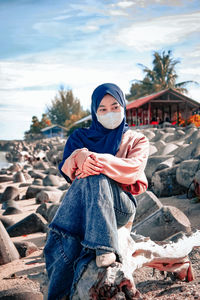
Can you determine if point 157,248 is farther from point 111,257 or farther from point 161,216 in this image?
point 161,216

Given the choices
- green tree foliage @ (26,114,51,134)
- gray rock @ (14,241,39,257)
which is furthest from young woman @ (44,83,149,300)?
green tree foliage @ (26,114,51,134)

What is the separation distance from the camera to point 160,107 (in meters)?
29.6

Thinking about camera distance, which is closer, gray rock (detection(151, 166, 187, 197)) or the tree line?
gray rock (detection(151, 166, 187, 197))

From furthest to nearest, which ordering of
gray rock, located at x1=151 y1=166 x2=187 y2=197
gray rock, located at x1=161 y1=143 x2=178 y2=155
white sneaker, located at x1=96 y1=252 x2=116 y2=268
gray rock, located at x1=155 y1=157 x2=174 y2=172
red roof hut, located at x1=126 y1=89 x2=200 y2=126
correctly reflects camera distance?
red roof hut, located at x1=126 y1=89 x2=200 y2=126
gray rock, located at x1=161 y1=143 x2=178 y2=155
gray rock, located at x1=155 y1=157 x2=174 y2=172
gray rock, located at x1=151 y1=166 x2=187 y2=197
white sneaker, located at x1=96 y1=252 x2=116 y2=268

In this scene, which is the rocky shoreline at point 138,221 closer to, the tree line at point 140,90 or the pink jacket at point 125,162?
the pink jacket at point 125,162

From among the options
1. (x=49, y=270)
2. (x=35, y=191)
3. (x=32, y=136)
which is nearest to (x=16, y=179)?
(x=35, y=191)

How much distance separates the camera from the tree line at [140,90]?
36.2 m

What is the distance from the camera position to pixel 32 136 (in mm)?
54062

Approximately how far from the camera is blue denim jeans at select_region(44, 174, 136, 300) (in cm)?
219

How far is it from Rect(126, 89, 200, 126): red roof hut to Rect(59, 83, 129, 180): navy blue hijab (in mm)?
21036

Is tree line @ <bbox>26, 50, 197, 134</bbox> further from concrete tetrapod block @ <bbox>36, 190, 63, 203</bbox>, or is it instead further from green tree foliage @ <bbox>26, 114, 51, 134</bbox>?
concrete tetrapod block @ <bbox>36, 190, 63, 203</bbox>

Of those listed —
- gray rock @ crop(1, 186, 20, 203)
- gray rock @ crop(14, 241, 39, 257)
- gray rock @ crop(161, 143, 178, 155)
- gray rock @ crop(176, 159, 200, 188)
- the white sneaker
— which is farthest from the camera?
gray rock @ crop(161, 143, 178, 155)

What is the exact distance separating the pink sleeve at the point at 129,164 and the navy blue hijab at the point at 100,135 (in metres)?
0.14

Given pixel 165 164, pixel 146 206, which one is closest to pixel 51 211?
pixel 146 206
